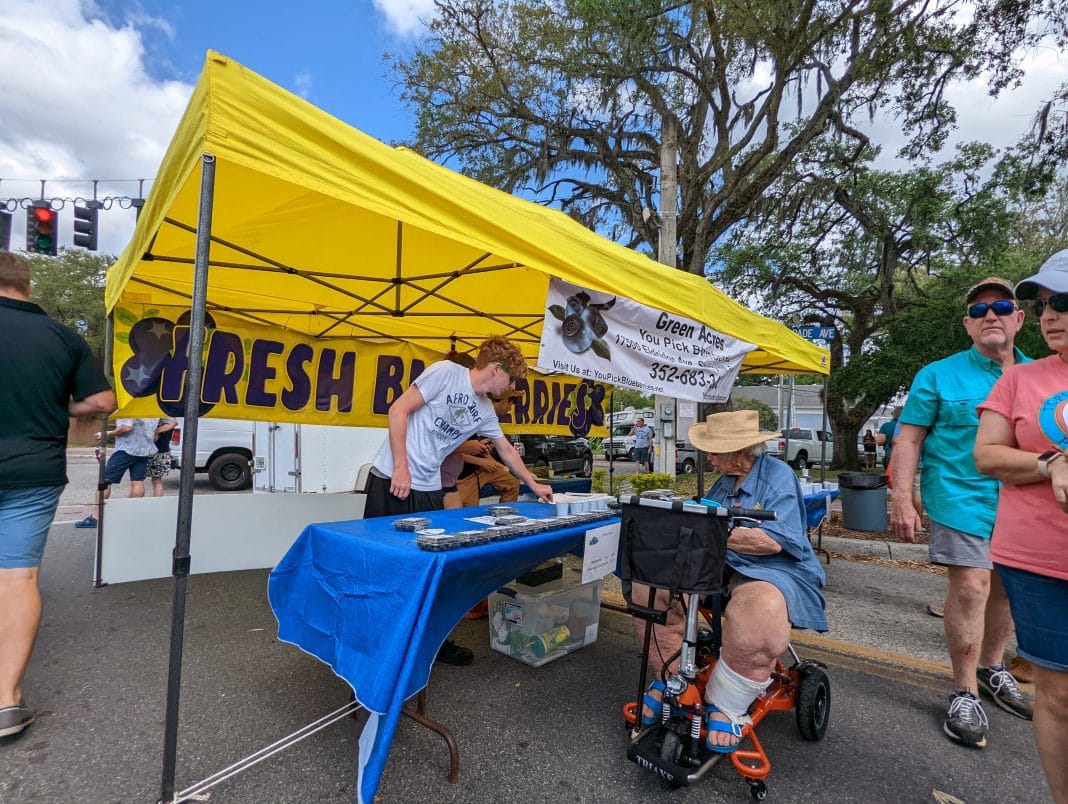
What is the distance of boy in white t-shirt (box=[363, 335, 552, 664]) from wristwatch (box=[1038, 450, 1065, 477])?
217cm

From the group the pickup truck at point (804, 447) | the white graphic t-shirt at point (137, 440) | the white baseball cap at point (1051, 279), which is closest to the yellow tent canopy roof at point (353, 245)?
the white baseball cap at point (1051, 279)

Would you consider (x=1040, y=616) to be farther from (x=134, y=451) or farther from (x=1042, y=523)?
(x=134, y=451)

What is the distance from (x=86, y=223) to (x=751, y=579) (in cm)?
1626

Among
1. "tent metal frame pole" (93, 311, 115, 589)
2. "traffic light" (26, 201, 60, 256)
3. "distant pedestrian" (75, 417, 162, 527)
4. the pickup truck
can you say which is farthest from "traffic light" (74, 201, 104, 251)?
the pickup truck

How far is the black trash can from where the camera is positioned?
6.70 m

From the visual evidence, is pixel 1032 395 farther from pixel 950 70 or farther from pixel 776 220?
pixel 776 220

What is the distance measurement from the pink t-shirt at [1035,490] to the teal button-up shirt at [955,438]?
3.30 feet

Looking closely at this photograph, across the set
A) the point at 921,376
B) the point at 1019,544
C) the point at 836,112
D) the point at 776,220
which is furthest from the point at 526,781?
A: the point at 776,220

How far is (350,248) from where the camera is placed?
12.2 ft

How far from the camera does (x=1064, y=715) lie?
1.59 m

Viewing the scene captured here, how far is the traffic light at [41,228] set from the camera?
39.1ft

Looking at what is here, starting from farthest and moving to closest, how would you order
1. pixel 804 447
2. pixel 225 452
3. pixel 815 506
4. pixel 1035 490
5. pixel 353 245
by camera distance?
pixel 804 447 → pixel 225 452 → pixel 815 506 → pixel 353 245 → pixel 1035 490

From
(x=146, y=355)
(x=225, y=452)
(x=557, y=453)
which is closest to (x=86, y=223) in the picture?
(x=225, y=452)

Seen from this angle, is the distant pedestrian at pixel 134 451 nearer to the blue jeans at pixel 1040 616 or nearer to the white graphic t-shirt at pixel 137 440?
the white graphic t-shirt at pixel 137 440
